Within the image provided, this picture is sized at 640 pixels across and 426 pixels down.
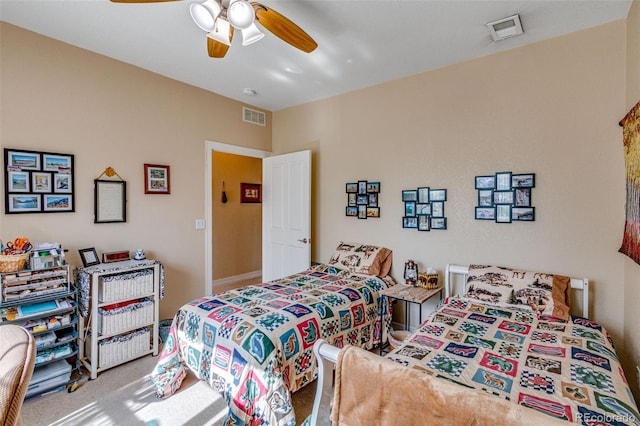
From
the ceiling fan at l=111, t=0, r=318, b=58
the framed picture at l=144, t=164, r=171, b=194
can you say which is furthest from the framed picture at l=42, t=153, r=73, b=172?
the ceiling fan at l=111, t=0, r=318, b=58

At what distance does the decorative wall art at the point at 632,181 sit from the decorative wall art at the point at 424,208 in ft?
4.17

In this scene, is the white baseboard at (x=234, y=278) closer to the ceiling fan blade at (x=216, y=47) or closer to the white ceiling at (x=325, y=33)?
the white ceiling at (x=325, y=33)

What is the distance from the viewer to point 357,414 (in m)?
1.07

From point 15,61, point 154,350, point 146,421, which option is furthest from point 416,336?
point 15,61

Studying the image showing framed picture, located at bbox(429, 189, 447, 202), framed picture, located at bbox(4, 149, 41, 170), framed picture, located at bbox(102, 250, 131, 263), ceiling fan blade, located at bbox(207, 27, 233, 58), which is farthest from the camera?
framed picture, located at bbox(429, 189, 447, 202)

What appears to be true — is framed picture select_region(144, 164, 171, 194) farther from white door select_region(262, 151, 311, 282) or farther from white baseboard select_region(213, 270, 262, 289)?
white baseboard select_region(213, 270, 262, 289)

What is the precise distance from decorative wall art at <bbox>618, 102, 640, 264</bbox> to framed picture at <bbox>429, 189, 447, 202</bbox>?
127 cm

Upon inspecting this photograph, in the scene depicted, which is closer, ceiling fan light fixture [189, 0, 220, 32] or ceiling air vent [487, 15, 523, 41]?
ceiling fan light fixture [189, 0, 220, 32]

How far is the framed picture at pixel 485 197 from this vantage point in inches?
108

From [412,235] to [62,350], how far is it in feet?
10.4

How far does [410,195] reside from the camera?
323cm

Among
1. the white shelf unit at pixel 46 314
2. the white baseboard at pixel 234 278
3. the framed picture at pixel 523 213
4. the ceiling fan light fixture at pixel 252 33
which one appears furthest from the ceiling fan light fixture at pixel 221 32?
the white baseboard at pixel 234 278

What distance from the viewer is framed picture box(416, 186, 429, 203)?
10.2 feet

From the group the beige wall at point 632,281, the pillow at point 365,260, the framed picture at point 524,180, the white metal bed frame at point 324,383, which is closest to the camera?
the white metal bed frame at point 324,383
